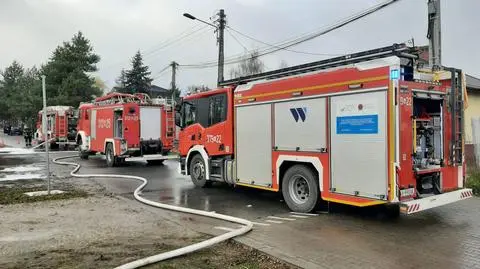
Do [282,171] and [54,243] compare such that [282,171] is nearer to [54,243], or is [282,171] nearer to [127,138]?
[54,243]

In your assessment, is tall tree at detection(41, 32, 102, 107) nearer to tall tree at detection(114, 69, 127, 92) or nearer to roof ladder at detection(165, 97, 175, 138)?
tall tree at detection(114, 69, 127, 92)

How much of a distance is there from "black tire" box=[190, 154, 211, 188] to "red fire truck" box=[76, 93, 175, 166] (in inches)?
265

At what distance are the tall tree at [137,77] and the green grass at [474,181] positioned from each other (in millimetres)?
57442

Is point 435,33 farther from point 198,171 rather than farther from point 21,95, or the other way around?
point 21,95

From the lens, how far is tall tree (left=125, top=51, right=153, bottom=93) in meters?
65.2

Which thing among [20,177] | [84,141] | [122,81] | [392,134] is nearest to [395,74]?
[392,134]

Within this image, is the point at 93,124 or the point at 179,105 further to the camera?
the point at 93,124

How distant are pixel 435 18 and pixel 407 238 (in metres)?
8.26

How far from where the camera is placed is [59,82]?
176ft

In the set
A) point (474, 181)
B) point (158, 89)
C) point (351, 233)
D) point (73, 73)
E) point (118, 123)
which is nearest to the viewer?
point (351, 233)

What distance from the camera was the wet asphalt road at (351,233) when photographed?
5875 millimetres

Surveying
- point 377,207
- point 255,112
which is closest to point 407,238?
point 377,207

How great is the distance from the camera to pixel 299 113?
8.84 meters

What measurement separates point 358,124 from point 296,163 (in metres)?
1.81
